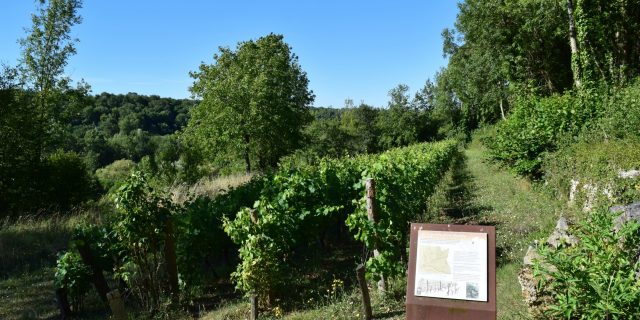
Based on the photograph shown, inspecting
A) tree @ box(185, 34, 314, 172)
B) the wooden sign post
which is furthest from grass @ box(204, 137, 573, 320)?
tree @ box(185, 34, 314, 172)

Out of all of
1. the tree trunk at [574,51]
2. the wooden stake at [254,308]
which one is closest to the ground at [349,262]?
the wooden stake at [254,308]

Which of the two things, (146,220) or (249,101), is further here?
(249,101)

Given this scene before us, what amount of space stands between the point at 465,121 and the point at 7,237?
140ft

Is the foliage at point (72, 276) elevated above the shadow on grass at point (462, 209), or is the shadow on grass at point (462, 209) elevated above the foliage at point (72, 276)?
the foliage at point (72, 276)

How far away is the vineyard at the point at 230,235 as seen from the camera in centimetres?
537

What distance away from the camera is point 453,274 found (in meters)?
3.34

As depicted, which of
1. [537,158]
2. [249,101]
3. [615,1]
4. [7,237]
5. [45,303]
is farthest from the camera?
[249,101]

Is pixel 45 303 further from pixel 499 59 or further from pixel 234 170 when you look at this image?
pixel 499 59

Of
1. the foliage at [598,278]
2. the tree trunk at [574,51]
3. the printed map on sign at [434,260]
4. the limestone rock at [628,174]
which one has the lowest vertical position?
the foliage at [598,278]

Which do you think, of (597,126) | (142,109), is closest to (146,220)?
(597,126)

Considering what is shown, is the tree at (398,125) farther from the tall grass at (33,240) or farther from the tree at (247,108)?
the tall grass at (33,240)

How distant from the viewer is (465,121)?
45469 millimetres

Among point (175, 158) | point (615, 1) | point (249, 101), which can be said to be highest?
point (615, 1)

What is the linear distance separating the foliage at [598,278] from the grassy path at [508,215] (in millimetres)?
1063
